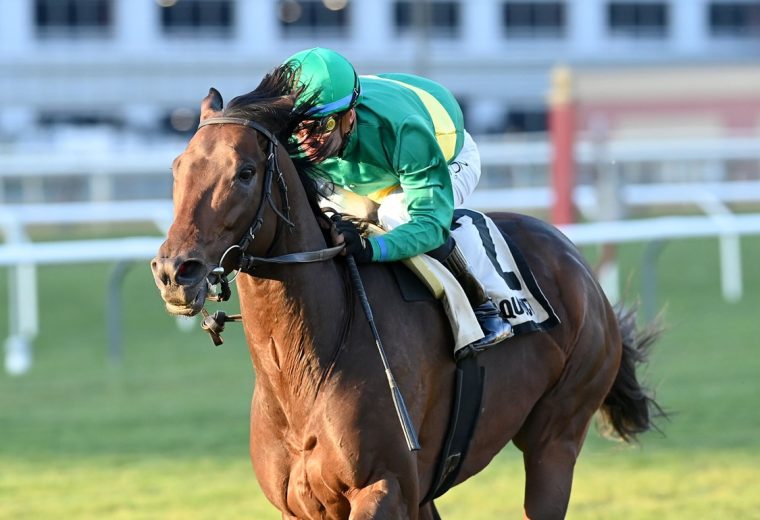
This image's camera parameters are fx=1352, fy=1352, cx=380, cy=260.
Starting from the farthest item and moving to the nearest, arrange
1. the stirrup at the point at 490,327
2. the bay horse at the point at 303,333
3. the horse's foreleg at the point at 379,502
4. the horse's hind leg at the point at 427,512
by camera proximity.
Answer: the horse's hind leg at the point at 427,512
the stirrup at the point at 490,327
the horse's foreleg at the point at 379,502
the bay horse at the point at 303,333

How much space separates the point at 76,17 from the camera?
1212 inches

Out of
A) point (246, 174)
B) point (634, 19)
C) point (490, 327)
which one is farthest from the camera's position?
point (634, 19)

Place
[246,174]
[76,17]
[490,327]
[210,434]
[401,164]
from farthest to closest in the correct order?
[76,17], [210,434], [490,327], [401,164], [246,174]

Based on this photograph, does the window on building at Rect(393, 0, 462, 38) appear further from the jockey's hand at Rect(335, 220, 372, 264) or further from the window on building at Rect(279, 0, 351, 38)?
the jockey's hand at Rect(335, 220, 372, 264)

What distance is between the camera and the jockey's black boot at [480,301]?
3.54m

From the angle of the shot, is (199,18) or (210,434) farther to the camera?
(199,18)

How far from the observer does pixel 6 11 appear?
2944 cm

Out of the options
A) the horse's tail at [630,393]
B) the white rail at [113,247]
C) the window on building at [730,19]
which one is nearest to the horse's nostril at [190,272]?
the horse's tail at [630,393]

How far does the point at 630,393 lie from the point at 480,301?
1.00 metres

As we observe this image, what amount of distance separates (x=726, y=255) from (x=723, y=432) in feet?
16.1

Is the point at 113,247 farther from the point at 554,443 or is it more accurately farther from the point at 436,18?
the point at 436,18

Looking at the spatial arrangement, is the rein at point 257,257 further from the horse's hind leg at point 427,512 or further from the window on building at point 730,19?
the window on building at point 730,19

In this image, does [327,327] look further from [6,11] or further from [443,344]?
[6,11]

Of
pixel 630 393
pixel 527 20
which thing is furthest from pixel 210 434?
pixel 527 20
